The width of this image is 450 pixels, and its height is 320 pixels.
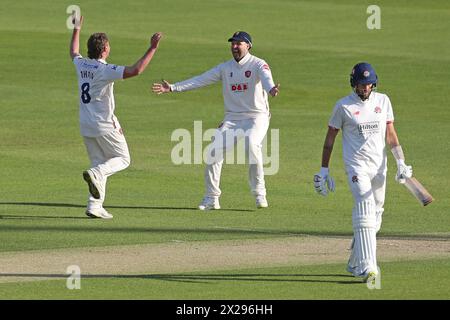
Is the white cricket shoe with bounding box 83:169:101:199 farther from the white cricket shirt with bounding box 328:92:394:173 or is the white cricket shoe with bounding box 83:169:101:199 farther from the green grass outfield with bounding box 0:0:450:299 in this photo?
the white cricket shirt with bounding box 328:92:394:173

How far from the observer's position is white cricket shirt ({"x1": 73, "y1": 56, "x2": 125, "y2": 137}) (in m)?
17.3

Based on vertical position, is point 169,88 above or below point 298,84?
below

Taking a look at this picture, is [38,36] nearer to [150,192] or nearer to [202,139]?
[202,139]

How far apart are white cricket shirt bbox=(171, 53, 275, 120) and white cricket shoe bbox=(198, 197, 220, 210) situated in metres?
1.22

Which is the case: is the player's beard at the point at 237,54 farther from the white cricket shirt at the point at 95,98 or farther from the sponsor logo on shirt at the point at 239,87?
the white cricket shirt at the point at 95,98

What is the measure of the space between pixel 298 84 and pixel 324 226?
1679 centimetres

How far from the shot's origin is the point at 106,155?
1780 cm

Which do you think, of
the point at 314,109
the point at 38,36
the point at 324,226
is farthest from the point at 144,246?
the point at 38,36

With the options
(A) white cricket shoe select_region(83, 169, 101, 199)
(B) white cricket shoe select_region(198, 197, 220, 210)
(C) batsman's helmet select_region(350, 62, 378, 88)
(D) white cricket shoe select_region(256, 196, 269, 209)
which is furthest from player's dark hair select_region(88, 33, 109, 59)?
(C) batsman's helmet select_region(350, 62, 378, 88)

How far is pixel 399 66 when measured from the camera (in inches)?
1442

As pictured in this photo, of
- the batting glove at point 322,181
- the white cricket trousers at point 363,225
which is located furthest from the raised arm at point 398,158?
the batting glove at point 322,181

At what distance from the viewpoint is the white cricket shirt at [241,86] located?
1850 cm

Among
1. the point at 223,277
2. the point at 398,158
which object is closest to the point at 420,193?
the point at 398,158

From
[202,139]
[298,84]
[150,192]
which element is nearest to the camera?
[150,192]
